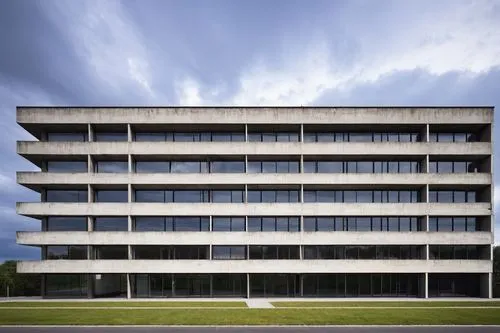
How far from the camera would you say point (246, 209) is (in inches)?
1582

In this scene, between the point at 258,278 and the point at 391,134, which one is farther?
the point at 391,134

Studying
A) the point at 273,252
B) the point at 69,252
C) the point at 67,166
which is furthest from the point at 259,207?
the point at 67,166

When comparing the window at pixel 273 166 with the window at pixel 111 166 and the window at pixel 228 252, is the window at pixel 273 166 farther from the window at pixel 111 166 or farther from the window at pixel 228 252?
the window at pixel 111 166

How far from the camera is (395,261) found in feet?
131

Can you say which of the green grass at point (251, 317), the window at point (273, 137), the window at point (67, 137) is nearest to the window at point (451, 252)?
the green grass at point (251, 317)

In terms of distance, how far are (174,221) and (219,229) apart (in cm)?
511

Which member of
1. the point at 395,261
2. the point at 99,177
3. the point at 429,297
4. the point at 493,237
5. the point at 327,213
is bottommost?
the point at 429,297

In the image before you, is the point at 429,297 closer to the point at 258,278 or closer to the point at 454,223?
the point at 454,223

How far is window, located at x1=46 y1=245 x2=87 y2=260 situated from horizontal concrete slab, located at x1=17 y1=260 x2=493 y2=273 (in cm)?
83

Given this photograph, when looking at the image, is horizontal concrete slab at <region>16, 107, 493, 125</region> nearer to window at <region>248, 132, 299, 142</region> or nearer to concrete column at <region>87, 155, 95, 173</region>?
window at <region>248, 132, 299, 142</region>

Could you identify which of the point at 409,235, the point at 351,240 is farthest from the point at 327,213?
the point at 409,235

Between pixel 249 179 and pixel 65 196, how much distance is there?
20.9 metres

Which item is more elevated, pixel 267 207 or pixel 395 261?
pixel 267 207

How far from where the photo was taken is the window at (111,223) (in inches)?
1620
